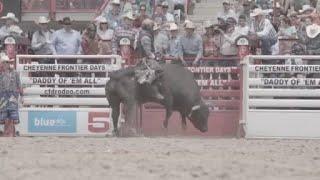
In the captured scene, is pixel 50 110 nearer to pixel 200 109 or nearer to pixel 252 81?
pixel 200 109

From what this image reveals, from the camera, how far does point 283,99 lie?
14.4m

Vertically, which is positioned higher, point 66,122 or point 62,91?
point 62,91

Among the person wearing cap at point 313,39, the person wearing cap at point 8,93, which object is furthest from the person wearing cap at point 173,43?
the person wearing cap at point 8,93

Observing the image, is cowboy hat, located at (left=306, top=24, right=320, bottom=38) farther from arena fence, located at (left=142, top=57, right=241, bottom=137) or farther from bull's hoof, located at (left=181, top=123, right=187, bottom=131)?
bull's hoof, located at (left=181, top=123, right=187, bottom=131)

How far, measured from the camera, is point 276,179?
8008 millimetres

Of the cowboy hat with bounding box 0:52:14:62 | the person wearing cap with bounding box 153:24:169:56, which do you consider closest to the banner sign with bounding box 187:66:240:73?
the person wearing cap with bounding box 153:24:169:56

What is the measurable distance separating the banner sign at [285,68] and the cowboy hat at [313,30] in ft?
2.05

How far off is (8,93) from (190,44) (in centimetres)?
363

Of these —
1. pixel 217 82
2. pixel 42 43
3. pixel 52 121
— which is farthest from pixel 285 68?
pixel 42 43

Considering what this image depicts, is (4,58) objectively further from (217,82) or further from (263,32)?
(263,32)

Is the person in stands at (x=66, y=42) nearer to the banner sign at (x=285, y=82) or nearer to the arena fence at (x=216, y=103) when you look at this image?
the arena fence at (x=216, y=103)

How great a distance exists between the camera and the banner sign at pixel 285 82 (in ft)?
46.9

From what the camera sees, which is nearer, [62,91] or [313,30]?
[313,30]

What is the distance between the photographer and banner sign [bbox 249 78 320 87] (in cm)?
1430
